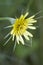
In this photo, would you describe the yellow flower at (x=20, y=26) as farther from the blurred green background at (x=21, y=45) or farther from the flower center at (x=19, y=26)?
the blurred green background at (x=21, y=45)

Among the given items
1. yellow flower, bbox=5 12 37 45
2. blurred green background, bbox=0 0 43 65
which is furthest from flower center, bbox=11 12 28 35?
blurred green background, bbox=0 0 43 65

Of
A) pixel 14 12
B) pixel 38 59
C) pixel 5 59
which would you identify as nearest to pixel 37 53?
pixel 38 59

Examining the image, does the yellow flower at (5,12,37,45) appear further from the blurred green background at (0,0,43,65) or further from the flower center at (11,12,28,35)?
the blurred green background at (0,0,43,65)

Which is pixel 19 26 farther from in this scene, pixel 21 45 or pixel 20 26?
pixel 21 45

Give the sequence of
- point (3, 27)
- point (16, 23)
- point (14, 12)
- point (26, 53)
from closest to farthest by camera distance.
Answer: point (16, 23) → point (3, 27) → point (14, 12) → point (26, 53)

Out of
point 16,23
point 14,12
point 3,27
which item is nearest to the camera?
point 16,23

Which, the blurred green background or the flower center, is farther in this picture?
the blurred green background

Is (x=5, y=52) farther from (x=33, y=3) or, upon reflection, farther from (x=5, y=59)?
(x=33, y=3)

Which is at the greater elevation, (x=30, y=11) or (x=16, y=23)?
(x=30, y=11)

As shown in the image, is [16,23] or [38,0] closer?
[16,23]
